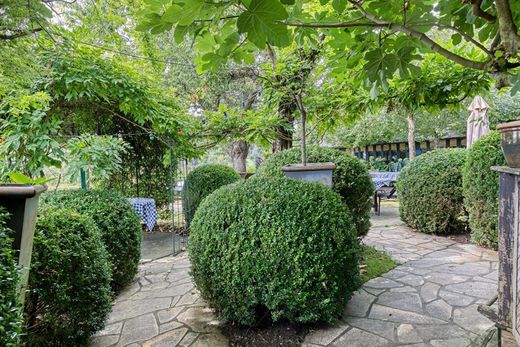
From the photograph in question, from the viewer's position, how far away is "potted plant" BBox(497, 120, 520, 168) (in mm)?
1669

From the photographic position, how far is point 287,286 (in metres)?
1.99

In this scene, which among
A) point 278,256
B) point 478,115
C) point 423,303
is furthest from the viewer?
point 478,115

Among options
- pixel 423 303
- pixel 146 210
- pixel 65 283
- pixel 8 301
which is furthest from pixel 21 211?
pixel 146 210

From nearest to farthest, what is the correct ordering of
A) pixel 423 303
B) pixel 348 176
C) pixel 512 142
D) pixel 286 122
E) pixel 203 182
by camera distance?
pixel 512 142
pixel 423 303
pixel 348 176
pixel 286 122
pixel 203 182

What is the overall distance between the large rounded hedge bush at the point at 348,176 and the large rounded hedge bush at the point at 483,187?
128 centimetres

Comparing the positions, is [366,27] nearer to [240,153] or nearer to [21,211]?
[21,211]

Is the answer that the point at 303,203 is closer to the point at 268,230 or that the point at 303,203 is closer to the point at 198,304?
the point at 268,230

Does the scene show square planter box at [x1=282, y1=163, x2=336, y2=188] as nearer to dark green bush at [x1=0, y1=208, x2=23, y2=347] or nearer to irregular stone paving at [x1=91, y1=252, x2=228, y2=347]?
irregular stone paving at [x1=91, y1=252, x2=228, y2=347]

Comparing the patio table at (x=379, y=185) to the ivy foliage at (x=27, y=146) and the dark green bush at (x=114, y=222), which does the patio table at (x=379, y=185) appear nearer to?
the dark green bush at (x=114, y=222)

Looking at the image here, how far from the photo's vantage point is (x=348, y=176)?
3.74 meters

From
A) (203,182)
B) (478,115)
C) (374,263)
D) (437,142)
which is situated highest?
(437,142)

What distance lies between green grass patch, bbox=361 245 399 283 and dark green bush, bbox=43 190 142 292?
233cm

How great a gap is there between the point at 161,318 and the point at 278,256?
1165mm

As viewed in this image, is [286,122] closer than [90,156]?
No
